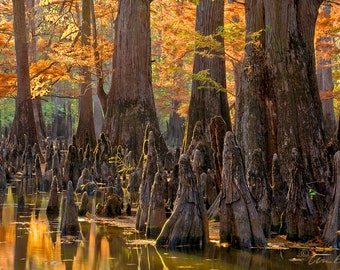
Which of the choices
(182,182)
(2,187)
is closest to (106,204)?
(182,182)

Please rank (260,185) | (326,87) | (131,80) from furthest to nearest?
(326,87)
(131,80)
(260,185)

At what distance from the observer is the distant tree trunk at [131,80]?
1589 centimetres

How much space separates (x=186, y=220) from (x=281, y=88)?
251 cm

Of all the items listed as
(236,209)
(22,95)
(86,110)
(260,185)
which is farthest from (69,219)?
(86,110)

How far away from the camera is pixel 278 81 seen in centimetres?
856

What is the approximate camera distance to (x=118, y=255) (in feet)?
21.5

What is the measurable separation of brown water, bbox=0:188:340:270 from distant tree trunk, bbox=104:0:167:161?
320 inches

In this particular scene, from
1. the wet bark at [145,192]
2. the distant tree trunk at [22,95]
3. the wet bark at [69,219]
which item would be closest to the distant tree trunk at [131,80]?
the distant tree trunk at [22,95]

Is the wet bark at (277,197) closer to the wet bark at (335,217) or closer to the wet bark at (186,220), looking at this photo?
the wet bark at (335,217)

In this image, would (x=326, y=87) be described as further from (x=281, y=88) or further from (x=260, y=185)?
(x=260, y=185)

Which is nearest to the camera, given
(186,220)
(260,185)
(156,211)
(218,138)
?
(186,220)

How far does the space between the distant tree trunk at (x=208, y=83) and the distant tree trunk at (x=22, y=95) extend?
4.16 m

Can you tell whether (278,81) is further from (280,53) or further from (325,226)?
(325,226)

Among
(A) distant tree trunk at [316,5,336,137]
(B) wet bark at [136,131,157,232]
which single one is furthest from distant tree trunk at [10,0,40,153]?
(B) wet bark at [136,131,157,232]
